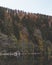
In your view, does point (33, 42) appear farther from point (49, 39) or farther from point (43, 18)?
point (43, 18)

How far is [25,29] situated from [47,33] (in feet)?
21.4

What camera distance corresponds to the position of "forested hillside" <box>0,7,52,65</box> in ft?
208

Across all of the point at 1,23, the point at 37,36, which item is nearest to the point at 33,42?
the point at 37,36

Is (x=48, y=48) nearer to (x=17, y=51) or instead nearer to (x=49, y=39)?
(x=49, y=39)

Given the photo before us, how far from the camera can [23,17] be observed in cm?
7500

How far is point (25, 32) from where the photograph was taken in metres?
70.1

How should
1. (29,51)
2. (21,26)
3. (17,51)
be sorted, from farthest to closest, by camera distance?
(21,26) < (29,51) < (17,51)

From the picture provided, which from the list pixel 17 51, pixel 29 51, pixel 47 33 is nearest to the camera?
pixel 17 51

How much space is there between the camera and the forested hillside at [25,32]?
63.5 m

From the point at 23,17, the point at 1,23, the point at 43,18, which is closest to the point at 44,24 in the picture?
the point at 43,18

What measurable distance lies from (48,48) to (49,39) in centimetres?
301

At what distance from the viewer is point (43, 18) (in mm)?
79625

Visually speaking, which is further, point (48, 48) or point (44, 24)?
point (44, 24)

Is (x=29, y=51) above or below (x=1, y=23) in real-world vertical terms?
below
